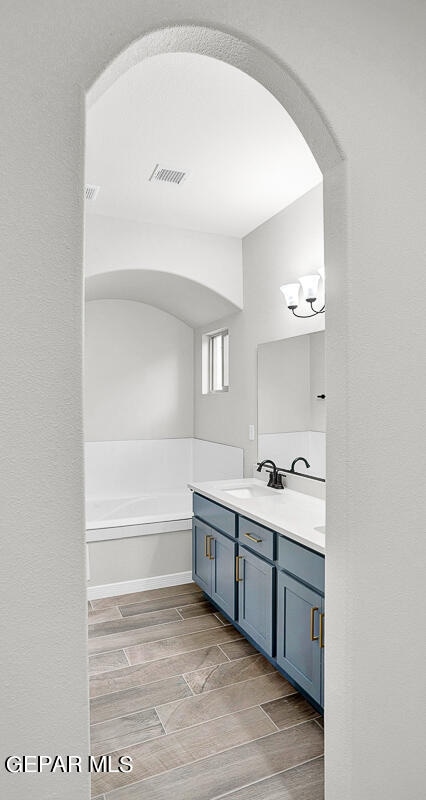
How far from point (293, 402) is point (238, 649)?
1.57 metres

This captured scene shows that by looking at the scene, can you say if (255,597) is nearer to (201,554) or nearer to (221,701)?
(221,701)

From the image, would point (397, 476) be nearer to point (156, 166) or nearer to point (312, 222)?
point (312, 222)

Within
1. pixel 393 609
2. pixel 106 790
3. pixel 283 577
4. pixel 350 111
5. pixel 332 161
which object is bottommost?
pixel 106 790

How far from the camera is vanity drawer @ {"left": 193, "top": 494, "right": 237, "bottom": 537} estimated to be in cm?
291

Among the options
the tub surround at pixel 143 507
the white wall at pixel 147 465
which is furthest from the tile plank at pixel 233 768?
the white wall at pixel 147 465

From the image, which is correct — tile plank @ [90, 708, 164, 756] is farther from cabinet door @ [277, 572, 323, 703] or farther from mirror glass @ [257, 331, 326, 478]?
mirror glass @ [257, 331, 326, 478]

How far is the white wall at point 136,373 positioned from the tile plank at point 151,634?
2016 mm

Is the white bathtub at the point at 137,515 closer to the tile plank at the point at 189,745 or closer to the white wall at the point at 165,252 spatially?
the tile plank at the point at 189,745

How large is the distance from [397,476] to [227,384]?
119 inches

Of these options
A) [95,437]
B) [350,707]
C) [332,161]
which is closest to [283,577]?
[350,707]

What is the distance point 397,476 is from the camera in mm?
1396

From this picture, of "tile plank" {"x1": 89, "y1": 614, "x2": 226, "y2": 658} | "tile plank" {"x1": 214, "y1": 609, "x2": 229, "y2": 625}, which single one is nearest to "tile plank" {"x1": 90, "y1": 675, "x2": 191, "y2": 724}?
"tile plank" {"x1": 89, "y1": 614, "x2": 226, "y2": 658}

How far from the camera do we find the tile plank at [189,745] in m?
1.84

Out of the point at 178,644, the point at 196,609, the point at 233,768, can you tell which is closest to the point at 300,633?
the point at 233,768
